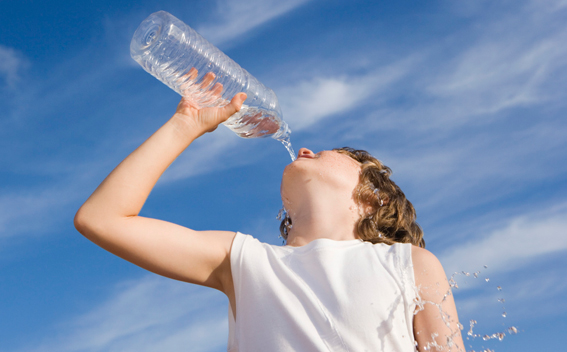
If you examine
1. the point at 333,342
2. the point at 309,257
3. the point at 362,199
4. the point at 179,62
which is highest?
the point at 179,62

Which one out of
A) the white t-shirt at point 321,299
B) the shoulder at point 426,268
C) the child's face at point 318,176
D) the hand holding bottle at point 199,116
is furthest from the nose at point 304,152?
the shoulder at point 426,268

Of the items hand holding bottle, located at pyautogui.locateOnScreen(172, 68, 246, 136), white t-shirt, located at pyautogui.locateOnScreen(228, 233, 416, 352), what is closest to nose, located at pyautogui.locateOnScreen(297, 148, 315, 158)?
hand holding bottle, located at pyautogui.locateOnScreen(172, 68, 246, 136)

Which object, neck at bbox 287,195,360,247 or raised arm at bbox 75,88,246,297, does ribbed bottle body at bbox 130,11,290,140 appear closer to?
raised arm at bbox 75,88,246,297

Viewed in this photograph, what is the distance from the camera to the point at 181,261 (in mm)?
2869

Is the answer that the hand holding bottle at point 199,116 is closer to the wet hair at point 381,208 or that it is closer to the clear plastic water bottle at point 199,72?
the clear plastic water bottle at point 199,72

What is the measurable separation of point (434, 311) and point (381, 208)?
1.40 m

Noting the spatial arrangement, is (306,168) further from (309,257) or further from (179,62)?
(179,62)

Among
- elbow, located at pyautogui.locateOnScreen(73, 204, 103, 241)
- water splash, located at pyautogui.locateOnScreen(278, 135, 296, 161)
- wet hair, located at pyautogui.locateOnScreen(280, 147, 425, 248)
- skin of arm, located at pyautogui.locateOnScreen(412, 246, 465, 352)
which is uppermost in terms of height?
water splash, located at pyautogui.locateOnScreen(278, 135, 296, 161)

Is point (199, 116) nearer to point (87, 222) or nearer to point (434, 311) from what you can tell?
point (87, 222)

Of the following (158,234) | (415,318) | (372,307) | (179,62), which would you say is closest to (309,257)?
(372,307)

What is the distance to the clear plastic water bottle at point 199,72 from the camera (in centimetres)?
430

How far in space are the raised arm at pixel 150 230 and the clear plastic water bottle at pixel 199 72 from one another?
1.10 metres

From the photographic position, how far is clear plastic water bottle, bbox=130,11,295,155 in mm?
4305

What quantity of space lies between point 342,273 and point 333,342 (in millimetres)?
448
